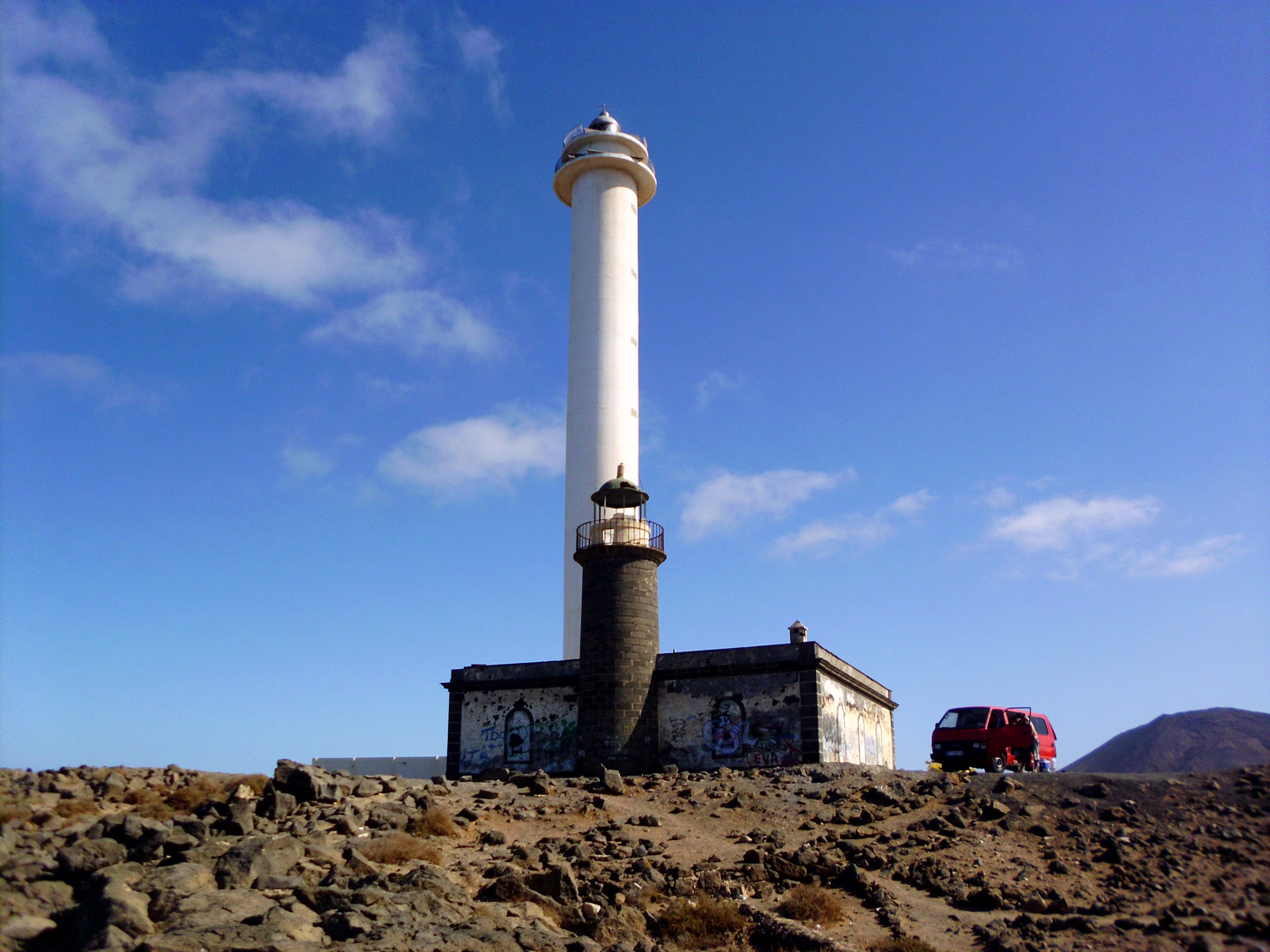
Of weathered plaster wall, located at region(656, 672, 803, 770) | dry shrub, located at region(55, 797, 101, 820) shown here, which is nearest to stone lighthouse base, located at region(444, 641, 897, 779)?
weathered plaster wall, located at region(656, 672, 803, 770)

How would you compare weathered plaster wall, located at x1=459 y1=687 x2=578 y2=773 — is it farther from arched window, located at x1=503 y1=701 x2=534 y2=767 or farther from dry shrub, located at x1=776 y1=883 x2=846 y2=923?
dry shrub, located at x1=776 y1=883 x2=846 y2=923

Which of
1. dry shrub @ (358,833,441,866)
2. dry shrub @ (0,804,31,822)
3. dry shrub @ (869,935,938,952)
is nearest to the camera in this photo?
dry shrub @ (869,935,938,952)

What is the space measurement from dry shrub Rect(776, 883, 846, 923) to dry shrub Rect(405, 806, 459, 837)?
645cm

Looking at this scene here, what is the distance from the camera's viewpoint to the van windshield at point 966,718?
1009 inches

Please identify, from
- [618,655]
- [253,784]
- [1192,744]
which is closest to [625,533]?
[618,655]

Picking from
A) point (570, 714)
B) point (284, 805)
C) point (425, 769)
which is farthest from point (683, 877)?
point (425, 769)

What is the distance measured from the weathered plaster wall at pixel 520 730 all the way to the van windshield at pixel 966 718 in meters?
10.0

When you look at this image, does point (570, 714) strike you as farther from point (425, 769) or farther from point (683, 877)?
point (683, 877)

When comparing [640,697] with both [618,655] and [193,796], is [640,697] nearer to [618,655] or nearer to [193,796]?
[618,655]

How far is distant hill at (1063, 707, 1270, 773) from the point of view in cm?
9125

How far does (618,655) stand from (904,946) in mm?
13347

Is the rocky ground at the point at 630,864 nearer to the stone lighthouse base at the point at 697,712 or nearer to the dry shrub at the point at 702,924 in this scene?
the dry shrub at the point at 702,924

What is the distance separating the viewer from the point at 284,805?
61.4ft

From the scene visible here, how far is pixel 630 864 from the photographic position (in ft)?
56.0
